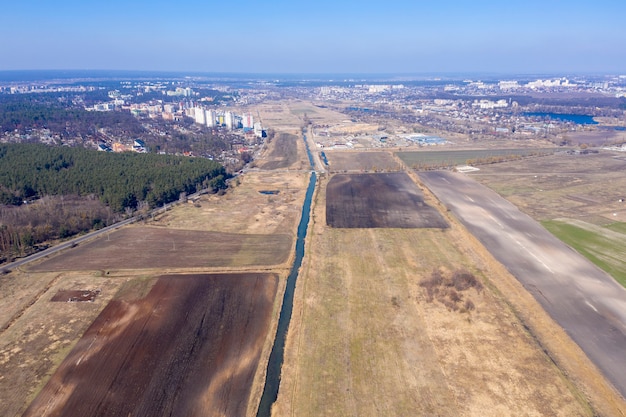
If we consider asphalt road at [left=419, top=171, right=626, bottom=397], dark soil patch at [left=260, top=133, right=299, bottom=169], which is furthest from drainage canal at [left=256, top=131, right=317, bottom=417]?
dark soil patch at [left=260, top=133, right=299, bottom=169]

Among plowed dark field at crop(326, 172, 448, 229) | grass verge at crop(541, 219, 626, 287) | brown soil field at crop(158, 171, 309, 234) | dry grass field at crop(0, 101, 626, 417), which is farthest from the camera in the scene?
plowed dark field at crop(326, 172, 448, 229)

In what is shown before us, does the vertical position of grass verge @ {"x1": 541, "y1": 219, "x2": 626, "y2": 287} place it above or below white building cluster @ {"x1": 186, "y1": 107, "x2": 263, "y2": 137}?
below

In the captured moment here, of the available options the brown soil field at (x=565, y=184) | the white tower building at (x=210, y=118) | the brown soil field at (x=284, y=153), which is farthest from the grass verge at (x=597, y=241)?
the white tower building at (x=210, y=118)

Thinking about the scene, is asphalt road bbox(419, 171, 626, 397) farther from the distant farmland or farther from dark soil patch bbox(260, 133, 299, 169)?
dark soil patch bbox(260, 133, 299, 169)

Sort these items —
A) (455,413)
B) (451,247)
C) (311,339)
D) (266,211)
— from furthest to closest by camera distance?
(266,211) < (451,247) < (311,339) < (455,413)

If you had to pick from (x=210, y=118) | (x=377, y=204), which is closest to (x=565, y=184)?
(x=377, y=204)

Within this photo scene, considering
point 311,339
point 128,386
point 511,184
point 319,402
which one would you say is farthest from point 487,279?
point 511,184

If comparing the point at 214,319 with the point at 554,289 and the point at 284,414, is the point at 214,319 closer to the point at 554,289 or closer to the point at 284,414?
the point at 284,414
